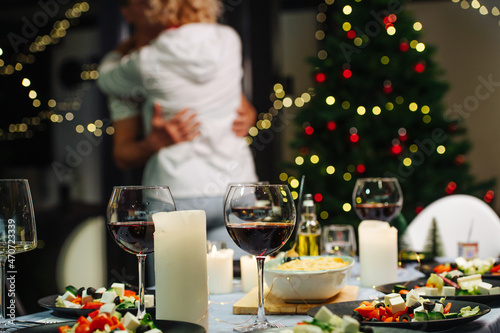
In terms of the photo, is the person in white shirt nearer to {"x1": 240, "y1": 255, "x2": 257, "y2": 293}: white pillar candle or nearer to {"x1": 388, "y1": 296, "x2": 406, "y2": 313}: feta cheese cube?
{"x1": 240, "y1": 255, "x2": 257, "y2": 293}: white pillar candle

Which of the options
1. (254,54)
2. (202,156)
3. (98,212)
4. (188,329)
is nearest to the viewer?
(188,329)

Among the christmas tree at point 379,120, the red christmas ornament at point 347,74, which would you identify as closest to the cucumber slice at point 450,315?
the christmas tree at point 379,120

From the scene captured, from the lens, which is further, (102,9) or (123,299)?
(102,9)

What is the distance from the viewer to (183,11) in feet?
12.1

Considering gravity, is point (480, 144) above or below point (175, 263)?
above

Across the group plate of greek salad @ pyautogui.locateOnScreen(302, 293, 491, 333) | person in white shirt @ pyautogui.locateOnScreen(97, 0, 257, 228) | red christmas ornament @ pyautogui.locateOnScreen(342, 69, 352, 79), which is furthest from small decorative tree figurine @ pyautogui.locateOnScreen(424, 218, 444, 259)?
person in white shirt @ pyautogui.locateOnScreen(97, 0, 257, 228)

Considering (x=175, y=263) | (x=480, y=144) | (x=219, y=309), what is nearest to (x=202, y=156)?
(x=480, y=144)

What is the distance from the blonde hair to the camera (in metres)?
3.60

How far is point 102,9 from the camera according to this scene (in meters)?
3.46

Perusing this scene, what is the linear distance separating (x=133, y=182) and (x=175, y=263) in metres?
2.69

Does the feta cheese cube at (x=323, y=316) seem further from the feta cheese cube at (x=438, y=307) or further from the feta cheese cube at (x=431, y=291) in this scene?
the feta cheese cube at (x=431, y=291)

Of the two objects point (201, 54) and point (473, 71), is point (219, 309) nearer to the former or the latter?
point (201, 54)

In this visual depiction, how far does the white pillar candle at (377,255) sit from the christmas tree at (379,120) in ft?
6.24

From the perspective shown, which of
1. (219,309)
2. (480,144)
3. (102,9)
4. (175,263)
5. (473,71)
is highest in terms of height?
(102,9)
